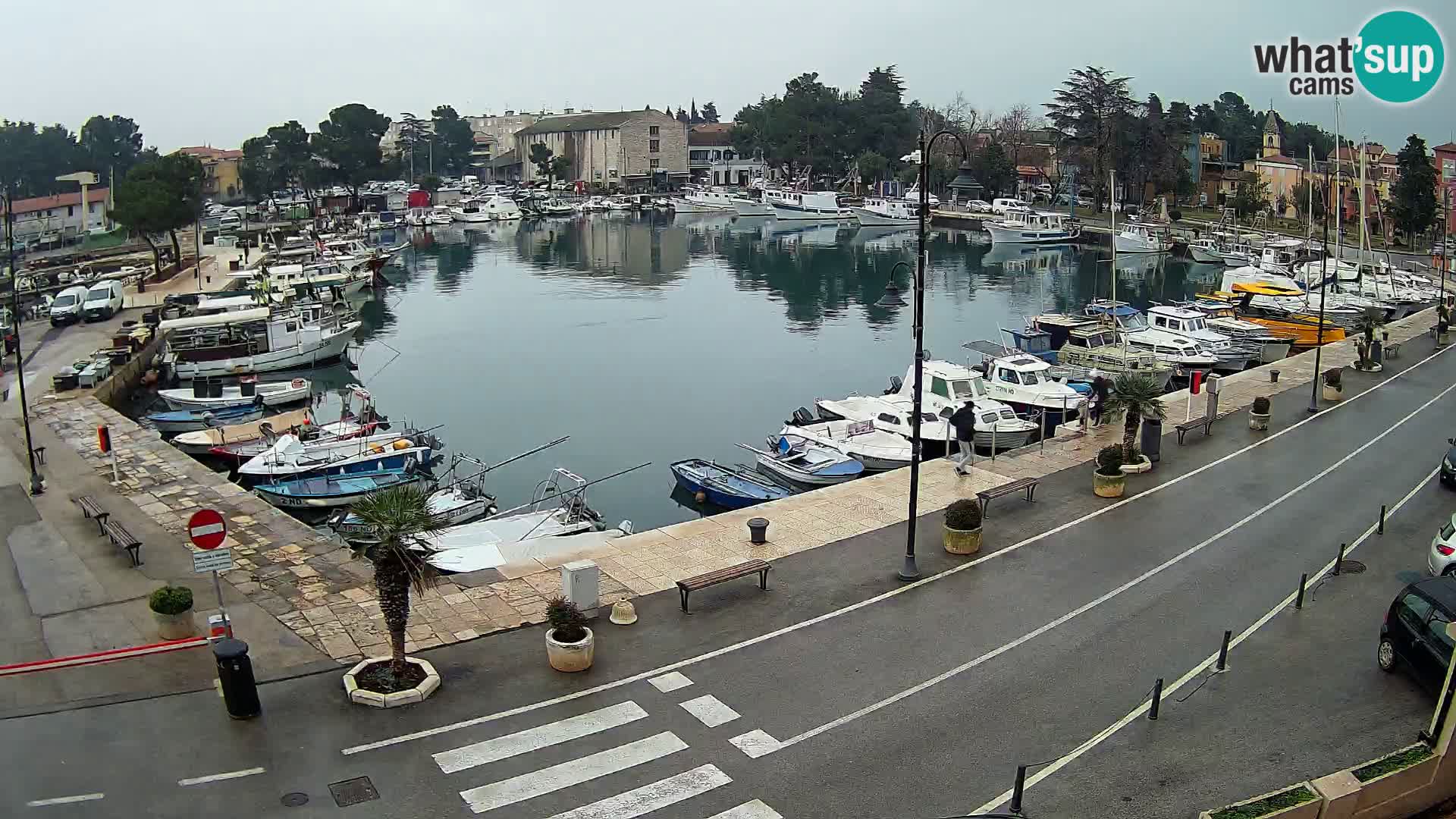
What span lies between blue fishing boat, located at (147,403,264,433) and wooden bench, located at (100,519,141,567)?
17.6 meters

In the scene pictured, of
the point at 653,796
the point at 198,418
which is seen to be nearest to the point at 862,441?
the point at 653,796

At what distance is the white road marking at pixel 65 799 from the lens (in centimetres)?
1198

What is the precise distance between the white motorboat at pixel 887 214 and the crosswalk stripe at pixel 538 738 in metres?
124

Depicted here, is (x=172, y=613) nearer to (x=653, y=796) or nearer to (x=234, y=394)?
(x=653, y=796)

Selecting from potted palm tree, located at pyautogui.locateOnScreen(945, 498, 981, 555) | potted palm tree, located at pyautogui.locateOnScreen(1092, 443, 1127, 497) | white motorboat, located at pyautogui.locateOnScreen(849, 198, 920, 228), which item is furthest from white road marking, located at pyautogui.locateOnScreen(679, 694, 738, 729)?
white motorboat, located at pyautogui.locateOnScreen(849, 198, 920, 228)

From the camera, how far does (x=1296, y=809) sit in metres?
11.2

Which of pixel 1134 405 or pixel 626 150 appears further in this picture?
pixel 626 150

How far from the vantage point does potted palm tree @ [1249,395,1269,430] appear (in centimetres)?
2920

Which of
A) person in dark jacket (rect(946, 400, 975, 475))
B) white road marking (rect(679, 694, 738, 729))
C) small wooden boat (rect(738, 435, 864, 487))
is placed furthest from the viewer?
small wooden boat (rect(738, 435, 864, 487))

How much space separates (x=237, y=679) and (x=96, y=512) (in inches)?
436

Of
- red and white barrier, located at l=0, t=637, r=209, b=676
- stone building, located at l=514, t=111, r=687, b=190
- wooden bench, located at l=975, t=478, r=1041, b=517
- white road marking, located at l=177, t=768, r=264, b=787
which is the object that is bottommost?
white road marking, located at l=177, t=768, r=264, b=787

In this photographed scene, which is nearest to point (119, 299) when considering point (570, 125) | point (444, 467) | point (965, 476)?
point (444, 467)

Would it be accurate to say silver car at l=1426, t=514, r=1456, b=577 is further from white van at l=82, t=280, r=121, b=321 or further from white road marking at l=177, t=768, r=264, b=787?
white van at l=82, t=280, r=121, b=321

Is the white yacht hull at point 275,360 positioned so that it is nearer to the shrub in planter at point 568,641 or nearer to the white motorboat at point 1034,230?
the shrub in planter at point 568,641
